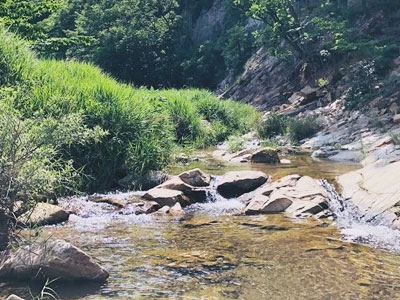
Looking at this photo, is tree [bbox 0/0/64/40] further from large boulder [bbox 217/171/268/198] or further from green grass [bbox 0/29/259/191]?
large boulder [bbox 217/171/268/198]

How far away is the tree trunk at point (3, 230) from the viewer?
16.7 ft

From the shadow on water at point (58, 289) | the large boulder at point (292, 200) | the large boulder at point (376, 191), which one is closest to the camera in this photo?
the shadow on water at point (58, 289)

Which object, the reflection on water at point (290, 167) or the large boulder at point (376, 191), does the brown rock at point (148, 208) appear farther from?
the large boulder at point (376, 191)

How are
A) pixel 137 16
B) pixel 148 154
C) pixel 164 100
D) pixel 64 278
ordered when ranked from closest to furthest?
pixel 64 278 < pixel 148 154 < pixel 164 100 < pixel 137 16

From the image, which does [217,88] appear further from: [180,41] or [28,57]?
[28,57]

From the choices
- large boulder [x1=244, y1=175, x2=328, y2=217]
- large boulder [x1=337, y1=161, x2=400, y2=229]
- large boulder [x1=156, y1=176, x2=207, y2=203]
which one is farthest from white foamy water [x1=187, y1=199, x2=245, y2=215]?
large boulder [x1=337, y1=161, x2=400, y2=229]

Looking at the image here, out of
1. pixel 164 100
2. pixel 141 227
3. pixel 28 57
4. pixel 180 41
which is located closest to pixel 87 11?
pixel 180 41

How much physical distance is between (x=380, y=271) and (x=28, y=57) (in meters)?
7.75

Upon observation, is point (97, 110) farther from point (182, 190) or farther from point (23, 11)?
point (23, 11)

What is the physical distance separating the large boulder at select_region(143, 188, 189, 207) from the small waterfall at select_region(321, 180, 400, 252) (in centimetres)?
236

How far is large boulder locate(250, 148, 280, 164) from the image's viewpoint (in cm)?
1262

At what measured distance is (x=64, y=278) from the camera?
4.95m

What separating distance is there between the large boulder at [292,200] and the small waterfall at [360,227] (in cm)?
22

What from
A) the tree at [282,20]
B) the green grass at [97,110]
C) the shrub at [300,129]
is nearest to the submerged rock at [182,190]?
the green grass at [97,110]
